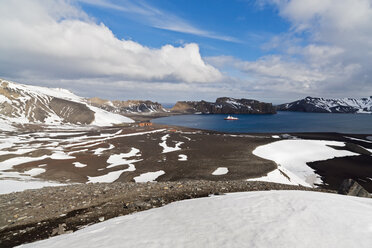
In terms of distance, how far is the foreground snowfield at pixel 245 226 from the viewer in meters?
5.61

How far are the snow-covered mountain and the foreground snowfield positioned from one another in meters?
151

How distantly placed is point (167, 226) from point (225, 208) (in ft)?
8.50

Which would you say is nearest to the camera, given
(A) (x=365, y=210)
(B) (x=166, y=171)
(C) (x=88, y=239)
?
(C) (x=88, y=239)

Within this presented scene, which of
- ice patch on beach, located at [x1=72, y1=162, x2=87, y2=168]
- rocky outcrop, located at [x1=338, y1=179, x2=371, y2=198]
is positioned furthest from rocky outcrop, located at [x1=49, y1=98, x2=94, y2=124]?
rocky outcrop, located at [x1=338, y1=179, x2=371, y2=198]

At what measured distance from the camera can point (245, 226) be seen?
639 centimetres

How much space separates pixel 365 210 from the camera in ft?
24.6

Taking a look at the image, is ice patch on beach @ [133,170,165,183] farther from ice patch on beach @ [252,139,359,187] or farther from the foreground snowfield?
ice patch on beach @ [252,139,359,187]

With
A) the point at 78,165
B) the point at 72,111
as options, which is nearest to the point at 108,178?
the point at 78,165

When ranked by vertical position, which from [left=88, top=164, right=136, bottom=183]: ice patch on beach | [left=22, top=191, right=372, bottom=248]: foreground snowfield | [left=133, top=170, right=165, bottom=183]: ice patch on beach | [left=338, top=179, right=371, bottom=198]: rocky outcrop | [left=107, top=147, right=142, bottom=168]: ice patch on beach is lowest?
[left=107, top=147, right=142, bottom=168]: ice patch on beach

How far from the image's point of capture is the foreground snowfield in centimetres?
561

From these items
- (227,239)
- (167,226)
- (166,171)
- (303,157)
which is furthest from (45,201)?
(303,157)

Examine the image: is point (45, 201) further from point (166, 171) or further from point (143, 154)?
point (143, 154)

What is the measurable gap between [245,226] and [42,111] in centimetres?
17689

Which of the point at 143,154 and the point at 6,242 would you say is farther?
the point at 143,154
